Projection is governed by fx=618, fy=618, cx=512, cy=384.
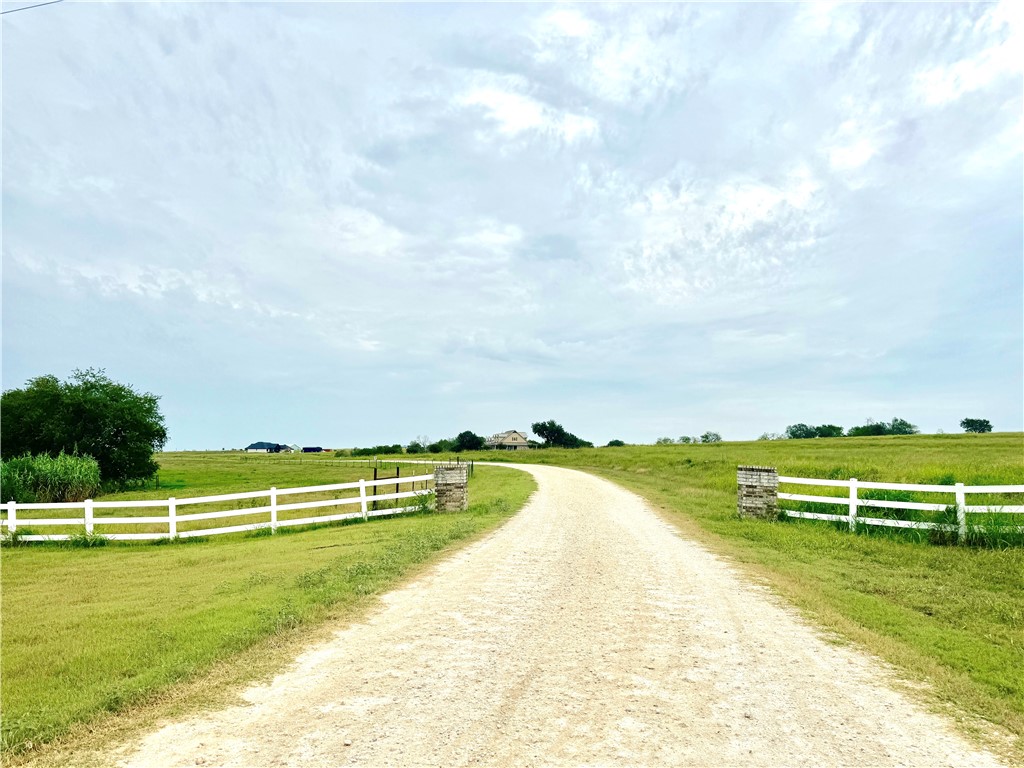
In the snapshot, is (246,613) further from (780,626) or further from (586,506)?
(586,506)

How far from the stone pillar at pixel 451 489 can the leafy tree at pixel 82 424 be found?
34.5 metres

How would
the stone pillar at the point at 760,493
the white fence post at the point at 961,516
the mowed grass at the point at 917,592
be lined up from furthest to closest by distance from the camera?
the stone pillar at the point at 760,493
the white fence post at the point at 961,516
the mowed grass at the point at 917,592

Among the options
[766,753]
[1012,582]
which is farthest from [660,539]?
[766,753]

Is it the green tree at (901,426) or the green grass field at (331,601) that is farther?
the green tree at (901,426)

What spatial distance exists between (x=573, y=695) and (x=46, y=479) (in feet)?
108

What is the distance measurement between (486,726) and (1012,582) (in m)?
10.4

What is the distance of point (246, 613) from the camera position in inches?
315

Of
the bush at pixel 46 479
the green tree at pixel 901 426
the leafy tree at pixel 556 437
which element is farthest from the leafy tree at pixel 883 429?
the bush at pixel 46 479

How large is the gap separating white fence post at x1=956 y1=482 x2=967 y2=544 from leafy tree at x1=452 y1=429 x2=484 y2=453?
4823 inches

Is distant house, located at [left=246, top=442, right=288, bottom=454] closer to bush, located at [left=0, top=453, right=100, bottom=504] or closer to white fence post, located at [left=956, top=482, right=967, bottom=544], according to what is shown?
bush, located at [left=0, top=453, right=100, bottom=504]

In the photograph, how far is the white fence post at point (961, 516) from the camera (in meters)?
13.6

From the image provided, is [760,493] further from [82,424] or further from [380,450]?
[380,450]

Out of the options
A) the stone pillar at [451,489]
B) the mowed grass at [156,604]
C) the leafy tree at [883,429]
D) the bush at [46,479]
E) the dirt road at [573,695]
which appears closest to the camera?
the dirt road at [573,695]

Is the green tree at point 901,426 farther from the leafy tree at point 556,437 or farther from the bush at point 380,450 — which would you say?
the bush at point 380,450
